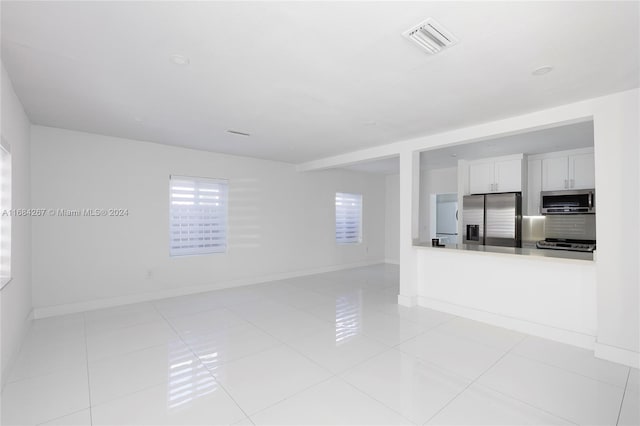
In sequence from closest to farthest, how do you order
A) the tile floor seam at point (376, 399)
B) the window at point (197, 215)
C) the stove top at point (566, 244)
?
the tile floor seam at point (376, 399) < the stove top at point (566, 244) < the window at point (197, 215)

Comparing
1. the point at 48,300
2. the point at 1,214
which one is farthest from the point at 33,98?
the point at 48,300

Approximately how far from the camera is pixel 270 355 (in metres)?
2.91

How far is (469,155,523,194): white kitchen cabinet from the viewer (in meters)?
5.71

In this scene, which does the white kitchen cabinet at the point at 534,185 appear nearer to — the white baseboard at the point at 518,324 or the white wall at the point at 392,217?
the white baseboard at the point at 518,324

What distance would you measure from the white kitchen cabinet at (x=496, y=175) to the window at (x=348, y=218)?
A: 9.37 ft

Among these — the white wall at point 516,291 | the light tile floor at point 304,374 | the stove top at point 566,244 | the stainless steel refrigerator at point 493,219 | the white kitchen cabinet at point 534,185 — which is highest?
the white kitchen cabinet at point 534,185

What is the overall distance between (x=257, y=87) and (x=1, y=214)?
2.46 metres

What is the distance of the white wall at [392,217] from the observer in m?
8.48

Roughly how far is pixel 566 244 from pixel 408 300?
3.12m

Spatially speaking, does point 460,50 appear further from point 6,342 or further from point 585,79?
point 6,342

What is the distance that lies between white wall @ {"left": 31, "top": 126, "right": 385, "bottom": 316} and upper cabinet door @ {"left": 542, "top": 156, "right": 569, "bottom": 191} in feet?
15.3

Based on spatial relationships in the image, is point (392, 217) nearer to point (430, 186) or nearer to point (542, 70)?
point (430, 186)

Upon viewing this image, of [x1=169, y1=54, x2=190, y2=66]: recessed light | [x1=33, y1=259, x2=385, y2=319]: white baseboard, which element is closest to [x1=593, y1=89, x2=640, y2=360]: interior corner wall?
[x1=169, y1=54, x2=190, y2=66]: recessed light

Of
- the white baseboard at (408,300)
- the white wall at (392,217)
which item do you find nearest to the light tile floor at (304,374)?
the white baseboard at (408,300)
